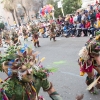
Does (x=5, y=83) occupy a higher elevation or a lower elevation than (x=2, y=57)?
lower

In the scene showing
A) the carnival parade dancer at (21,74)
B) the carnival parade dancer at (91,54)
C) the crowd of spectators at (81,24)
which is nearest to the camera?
the carnival parade dancer at (21,74)

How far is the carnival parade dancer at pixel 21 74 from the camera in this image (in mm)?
2514

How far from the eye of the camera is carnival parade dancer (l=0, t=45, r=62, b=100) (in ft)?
8.25

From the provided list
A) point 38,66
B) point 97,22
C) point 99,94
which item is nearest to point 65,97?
point 99,94

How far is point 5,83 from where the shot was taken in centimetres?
261

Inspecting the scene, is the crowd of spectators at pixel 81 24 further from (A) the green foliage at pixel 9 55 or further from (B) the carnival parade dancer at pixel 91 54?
(A) the green foliage at pixel 9 55

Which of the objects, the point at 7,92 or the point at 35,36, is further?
the point at 35,36

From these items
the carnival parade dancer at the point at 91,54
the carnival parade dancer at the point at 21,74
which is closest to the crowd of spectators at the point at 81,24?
the carnival parade dancer at the point at 91,54

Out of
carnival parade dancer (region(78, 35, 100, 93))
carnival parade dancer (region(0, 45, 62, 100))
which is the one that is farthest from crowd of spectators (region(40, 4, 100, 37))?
carnival parade dancer (region(0, 45, 62, 100))

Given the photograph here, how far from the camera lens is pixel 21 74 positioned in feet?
8.14

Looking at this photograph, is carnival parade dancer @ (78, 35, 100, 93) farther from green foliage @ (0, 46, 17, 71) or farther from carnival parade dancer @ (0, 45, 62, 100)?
green foliage @ (0, 46, 17, 71)

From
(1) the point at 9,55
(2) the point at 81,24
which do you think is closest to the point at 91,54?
(1) the point at 9,55

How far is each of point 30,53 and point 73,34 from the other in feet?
42.1

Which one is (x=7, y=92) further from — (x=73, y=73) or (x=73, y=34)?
(x=73, y=34)
